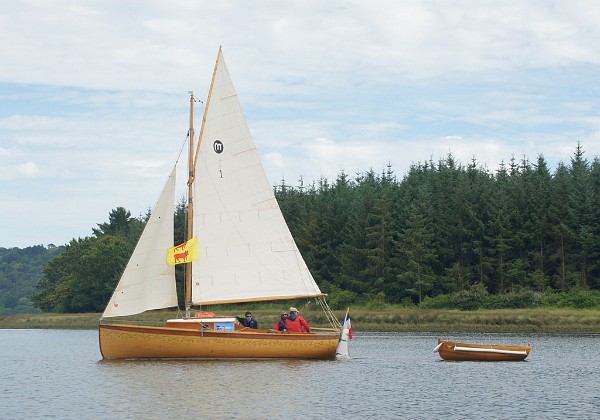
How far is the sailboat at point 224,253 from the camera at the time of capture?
50.8 metres

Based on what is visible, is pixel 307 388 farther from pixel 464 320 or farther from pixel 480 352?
pixel 464 320

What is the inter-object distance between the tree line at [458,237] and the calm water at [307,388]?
47.8 meters

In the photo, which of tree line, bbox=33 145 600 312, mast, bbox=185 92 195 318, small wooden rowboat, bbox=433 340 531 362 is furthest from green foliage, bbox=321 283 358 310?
mast, bbox=185 92 195 318

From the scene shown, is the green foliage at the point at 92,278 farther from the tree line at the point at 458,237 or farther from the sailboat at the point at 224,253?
the sailboat at the point at 224,253

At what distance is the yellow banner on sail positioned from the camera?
167 feet

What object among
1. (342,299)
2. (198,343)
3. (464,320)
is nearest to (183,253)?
(198,343)

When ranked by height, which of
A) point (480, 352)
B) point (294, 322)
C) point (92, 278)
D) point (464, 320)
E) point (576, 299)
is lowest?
point (480, 352)

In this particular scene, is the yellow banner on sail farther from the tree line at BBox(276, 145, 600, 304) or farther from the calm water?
the tree line at BBox(276, 145, 600, 304)

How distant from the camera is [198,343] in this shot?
165 feet

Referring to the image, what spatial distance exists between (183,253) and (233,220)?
3.84m

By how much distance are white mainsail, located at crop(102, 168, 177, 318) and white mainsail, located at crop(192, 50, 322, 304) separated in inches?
77.4

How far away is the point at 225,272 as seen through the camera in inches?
2077

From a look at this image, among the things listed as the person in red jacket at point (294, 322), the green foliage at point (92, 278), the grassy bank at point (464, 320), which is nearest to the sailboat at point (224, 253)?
the person in red jacket at point (294, 322)

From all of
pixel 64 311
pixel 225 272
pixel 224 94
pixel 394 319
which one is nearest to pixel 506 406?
pixel 225 272
